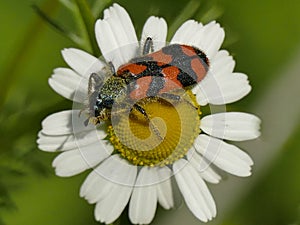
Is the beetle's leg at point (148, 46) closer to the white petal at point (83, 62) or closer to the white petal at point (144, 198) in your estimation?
the white petal at point (83, 62)

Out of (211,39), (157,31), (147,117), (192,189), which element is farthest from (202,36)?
(192,189)

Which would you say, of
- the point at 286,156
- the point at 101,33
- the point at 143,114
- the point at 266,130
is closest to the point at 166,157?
the point at 143,114

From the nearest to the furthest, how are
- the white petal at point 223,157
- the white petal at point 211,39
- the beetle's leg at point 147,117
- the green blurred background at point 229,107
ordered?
1. the beetle's leg at point 147,117
2. the white petal at point 223,157
3. the white petal at point 211,39
4. the green blurred background at point 229,107

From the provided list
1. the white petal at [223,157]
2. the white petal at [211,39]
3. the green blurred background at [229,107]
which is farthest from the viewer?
the green blurred background at [229,107]

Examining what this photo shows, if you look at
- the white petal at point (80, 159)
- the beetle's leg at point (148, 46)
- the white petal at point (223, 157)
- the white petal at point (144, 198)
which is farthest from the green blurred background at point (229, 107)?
the white petal at point (80, 159)

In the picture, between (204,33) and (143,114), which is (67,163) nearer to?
(143,114)

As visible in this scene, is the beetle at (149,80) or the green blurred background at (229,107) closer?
the beetle at (149,80)

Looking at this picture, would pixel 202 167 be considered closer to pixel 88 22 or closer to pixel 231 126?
pixel 231 126
